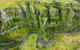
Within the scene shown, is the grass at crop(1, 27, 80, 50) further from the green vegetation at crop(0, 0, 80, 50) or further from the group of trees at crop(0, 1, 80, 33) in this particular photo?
the group of trees at crop(0, 1, 80, 33)

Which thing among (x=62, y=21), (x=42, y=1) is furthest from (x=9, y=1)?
(x=62, y=21)

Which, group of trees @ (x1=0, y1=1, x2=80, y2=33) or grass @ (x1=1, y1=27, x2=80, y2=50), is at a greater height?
group of trees @ (x1=0, y1=1, x2=80, y2=33)

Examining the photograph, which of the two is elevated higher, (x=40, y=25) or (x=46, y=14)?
(x=46, y=14)

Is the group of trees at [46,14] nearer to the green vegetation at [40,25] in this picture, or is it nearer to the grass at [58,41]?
the green vegetation at [40,25]

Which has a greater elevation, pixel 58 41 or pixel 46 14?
pixel 46 14

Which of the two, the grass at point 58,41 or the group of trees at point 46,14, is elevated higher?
the group of trees at point 46,14

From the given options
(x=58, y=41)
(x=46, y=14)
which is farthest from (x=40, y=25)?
(x=58, y=41)

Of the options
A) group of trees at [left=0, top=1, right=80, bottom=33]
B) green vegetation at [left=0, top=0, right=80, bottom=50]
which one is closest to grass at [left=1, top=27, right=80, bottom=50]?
green vegetation at [left=0, top=0, right=80, bottom=50]

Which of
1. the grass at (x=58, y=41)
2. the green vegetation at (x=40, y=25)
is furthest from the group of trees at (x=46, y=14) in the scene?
the grass at (x=58, y=41)

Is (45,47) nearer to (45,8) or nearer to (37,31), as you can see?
(37,31)

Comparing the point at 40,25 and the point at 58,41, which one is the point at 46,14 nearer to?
the point at 40,25

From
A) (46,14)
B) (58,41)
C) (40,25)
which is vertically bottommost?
(58,41)
